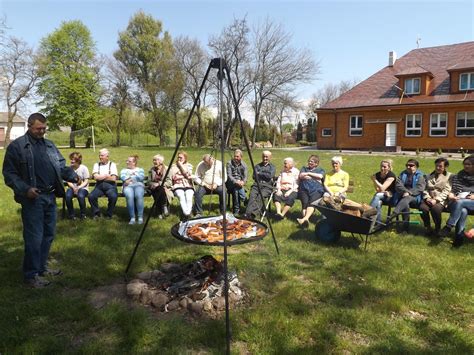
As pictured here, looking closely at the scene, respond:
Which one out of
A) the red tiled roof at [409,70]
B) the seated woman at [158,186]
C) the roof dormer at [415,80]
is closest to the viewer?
the seated woman at [158,186]

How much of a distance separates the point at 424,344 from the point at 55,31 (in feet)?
132

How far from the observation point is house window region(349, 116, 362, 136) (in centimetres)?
2444

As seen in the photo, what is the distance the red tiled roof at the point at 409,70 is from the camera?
71.2 feet

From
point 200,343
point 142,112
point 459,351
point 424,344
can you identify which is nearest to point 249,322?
point 200,343

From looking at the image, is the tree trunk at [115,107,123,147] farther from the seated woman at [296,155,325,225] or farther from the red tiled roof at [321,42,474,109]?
the seated woman at [296,155,325,225]

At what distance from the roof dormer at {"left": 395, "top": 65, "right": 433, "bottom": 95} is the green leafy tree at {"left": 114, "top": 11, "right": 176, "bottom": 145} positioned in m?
21.0

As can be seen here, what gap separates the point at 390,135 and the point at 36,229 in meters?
23.2

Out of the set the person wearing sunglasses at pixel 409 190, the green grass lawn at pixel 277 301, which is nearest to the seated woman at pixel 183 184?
the green grass lawn at pixel 277 301

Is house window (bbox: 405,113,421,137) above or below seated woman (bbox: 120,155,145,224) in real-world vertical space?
above

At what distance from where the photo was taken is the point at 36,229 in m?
3.74

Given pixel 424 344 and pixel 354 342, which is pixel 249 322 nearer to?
pixel 354 342

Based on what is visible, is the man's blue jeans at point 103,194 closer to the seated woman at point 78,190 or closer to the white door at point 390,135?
the seated woman at point 78,190

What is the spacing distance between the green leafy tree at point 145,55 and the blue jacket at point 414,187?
103ft

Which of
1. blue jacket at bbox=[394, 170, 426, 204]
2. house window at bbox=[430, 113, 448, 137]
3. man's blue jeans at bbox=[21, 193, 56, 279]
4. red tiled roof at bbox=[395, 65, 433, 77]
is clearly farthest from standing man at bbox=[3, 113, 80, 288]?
red tiled roof at bbox=[395, 65, 433, 77]
